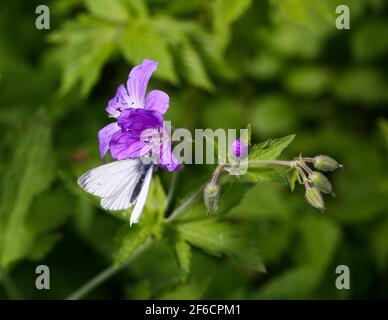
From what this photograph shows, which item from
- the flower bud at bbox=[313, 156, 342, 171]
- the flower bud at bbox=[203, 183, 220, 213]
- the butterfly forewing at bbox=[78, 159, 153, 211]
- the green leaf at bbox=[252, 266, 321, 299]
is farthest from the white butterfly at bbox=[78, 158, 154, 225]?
the green leaf at bbox=[252, 266, 321, 299]

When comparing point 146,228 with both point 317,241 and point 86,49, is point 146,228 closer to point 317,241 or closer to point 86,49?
point 86,49

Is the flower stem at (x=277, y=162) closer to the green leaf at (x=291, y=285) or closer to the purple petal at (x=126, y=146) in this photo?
the purple petal at (x=126, y=146)

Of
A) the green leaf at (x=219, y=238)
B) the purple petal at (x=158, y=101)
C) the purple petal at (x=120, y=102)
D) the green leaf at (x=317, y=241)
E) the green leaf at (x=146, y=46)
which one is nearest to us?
the purple petal at (x=158, y=101)

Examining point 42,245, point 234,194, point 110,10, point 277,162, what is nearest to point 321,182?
point 277,162

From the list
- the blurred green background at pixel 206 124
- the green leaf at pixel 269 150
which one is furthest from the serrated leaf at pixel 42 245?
the green leaf at pixel 269 150

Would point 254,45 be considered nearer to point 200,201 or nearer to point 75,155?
point 75,155
